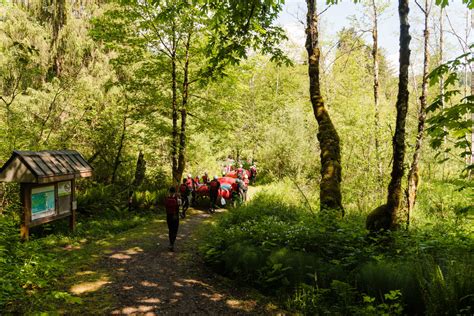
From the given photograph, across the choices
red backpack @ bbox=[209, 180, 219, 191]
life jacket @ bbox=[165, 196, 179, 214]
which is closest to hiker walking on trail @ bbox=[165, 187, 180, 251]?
life jacket @ bbox=[165, 196, 179, 214]

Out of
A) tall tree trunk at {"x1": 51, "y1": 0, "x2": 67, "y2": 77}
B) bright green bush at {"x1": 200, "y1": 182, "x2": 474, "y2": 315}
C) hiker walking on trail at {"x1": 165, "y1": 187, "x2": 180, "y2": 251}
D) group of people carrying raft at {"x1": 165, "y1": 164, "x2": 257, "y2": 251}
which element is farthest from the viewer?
tall tree trunk at {"x1": 51, "y1": 0, "x2": 67, "y2": 77}

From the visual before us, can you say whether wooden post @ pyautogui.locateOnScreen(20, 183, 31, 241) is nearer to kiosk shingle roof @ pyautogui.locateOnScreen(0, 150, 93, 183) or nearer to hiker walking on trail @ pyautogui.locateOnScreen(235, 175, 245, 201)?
kiosk shingle roof @ pyautogui.locateOnScreen(0, 150, 93, 183)

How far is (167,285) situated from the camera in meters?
6.39

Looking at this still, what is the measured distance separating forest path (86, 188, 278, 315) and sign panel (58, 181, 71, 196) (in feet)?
8.70

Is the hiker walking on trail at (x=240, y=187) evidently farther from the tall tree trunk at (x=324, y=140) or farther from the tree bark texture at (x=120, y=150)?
the tall tree trunk at (x=324, y=140)

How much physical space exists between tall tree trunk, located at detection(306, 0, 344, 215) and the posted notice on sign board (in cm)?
780

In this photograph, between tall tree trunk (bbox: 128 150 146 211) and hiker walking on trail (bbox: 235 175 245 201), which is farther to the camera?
hiker walking on trail (bbox: 235 175 245 201)

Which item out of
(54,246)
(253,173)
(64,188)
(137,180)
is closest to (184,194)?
(137,180)

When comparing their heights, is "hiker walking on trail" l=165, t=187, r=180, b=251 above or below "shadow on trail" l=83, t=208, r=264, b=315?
above

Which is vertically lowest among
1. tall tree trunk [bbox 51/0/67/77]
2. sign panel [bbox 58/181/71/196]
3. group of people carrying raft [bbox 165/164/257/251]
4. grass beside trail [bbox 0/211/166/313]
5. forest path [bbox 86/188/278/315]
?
forest path [bbox 86/188/278/315]

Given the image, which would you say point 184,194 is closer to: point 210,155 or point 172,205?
point 172,205

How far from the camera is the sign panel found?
964 cm

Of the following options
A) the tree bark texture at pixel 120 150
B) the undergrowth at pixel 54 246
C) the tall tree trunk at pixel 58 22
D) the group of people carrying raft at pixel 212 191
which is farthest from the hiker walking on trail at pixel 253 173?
the tall tree trunk at pixel 58 22

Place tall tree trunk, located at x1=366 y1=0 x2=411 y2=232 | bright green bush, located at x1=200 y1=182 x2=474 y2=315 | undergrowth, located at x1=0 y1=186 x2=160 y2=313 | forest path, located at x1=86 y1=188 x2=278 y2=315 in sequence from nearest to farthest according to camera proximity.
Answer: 1. bright green bush, located at x1=200 y1=182 x2=474 y2=315
2. undergrowth, located at x1=0 y1=186 x2=160 y2=313
3. forest path, located at x1=86 y1=188 x2=278 y2=315
4. tall tree trunk, located at x1=366 y1=0 x2=411 y2=232
